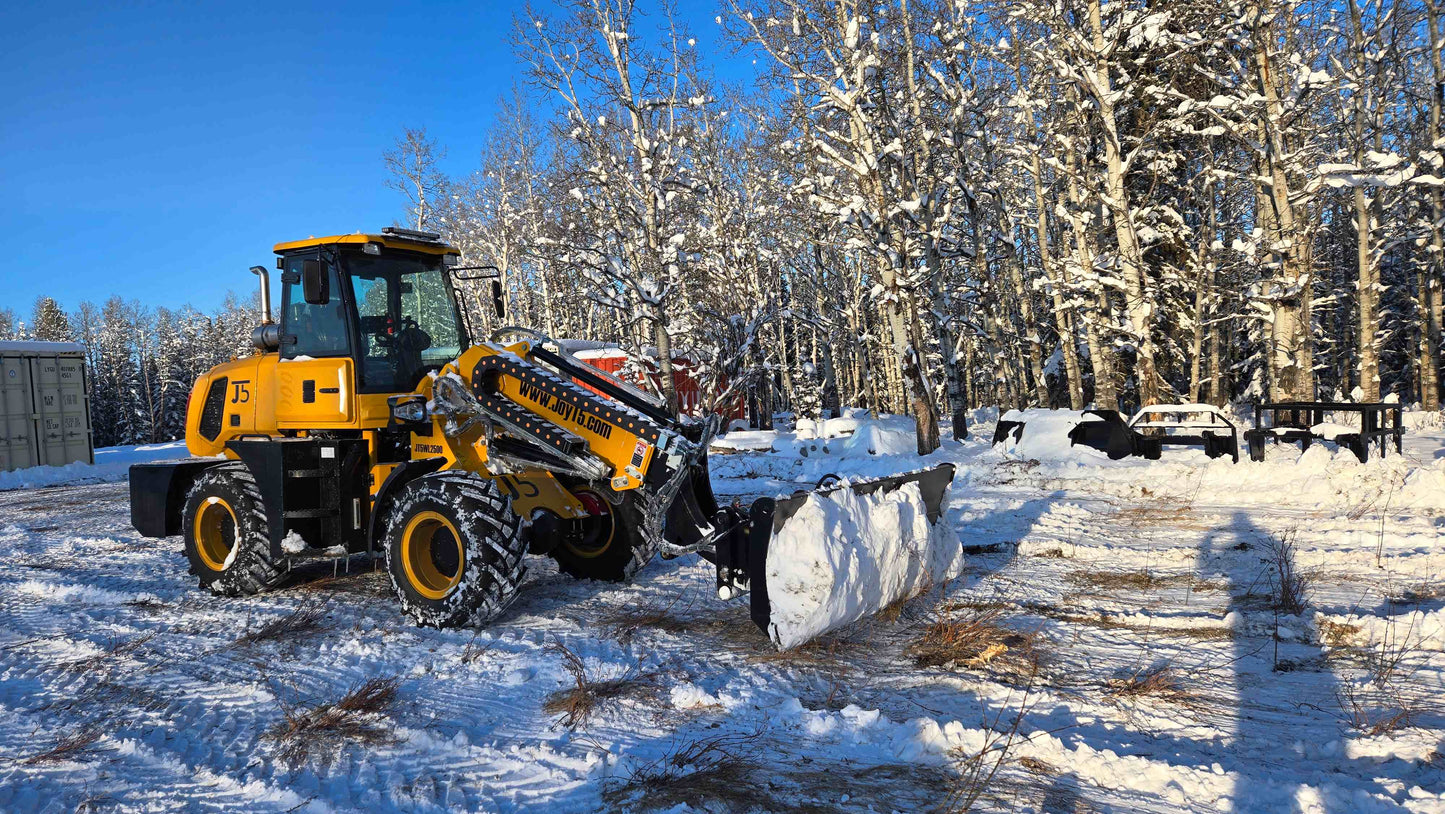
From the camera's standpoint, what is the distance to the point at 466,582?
5.43 metres

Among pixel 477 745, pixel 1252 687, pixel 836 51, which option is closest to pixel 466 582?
pixel 477 745

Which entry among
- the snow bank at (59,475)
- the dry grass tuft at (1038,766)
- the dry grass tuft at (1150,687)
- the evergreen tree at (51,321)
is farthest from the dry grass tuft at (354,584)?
the evergreen tree at (51,321)

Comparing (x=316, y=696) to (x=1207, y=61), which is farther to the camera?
(x=1207, y=61)

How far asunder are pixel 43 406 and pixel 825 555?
81.7ft

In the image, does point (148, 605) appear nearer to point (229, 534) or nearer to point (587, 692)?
point (229, 534)

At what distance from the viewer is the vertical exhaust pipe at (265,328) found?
686cm

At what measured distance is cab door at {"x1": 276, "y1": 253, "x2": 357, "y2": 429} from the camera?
6539 millimetres

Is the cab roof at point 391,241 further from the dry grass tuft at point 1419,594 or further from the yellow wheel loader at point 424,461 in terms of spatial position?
the dry grass tuft at point 1419,594

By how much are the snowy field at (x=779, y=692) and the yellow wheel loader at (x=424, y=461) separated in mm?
458

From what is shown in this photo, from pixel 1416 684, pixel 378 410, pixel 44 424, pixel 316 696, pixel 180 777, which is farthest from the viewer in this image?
pixel 44 424

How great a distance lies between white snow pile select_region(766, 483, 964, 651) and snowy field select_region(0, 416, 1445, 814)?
0.69 ft

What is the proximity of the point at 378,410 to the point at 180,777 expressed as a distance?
11.1 feet

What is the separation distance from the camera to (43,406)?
21.9 m

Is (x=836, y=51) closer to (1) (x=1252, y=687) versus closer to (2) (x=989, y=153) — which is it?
(2) (x=989, y=153)
